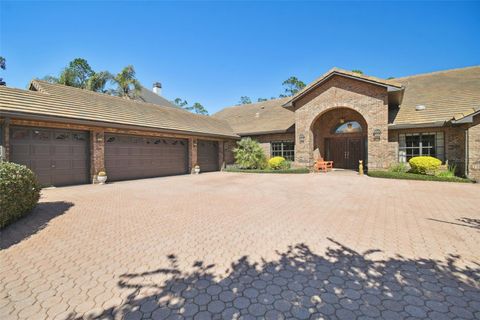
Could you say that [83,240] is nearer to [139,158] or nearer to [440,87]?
[139,158]

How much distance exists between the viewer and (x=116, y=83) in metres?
28.2

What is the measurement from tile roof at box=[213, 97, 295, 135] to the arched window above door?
12.2ft

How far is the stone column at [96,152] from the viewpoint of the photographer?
11.9 m

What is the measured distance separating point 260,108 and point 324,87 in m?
9.82

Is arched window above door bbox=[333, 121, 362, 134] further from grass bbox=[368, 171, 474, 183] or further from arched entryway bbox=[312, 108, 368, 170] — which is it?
grass bbox=[368, 171, 474, 183]

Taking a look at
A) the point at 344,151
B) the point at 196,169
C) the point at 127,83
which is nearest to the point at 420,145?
the point at 344,151

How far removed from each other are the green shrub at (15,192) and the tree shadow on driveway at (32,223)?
18cm

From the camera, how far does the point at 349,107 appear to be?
1559cm

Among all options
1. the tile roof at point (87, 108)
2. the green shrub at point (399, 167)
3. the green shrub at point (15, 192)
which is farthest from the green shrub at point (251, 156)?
the green shrub at point (15, 192)

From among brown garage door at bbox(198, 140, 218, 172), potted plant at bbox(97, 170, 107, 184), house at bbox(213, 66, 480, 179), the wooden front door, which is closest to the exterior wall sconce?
house at bbox(213, 66, 480, 179)

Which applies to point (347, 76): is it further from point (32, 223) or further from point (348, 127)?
point (32, 223)

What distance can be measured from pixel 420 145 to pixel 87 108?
64.0 ft

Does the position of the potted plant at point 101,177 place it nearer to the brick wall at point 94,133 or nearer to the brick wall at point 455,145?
the brick wall at point 94,133

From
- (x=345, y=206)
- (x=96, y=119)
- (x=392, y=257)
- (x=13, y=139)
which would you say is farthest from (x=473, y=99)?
(x=13, y=139)
